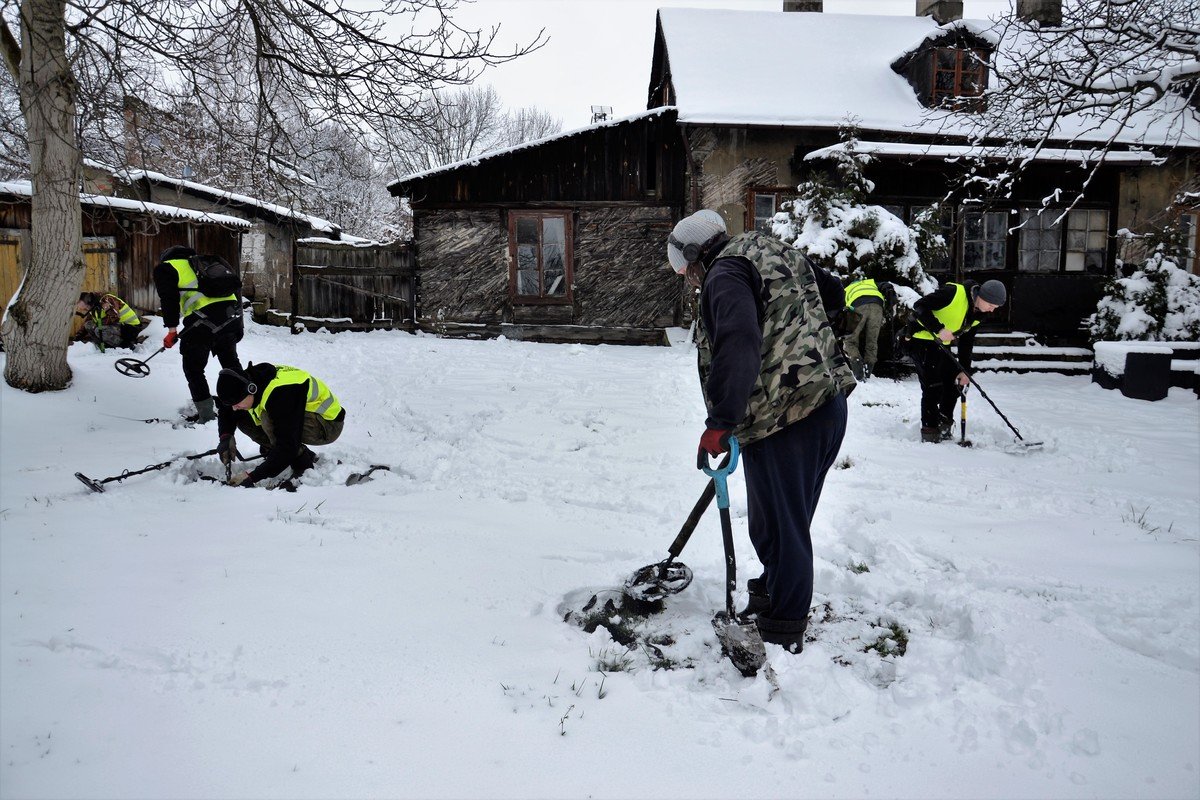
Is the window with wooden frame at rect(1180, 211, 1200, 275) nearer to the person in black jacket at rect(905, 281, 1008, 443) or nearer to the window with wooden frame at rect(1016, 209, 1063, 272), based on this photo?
the window with wooden frame at rect(1016, 209, 1063, 272)

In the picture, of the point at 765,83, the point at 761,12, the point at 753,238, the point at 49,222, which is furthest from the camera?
the point at 761,12

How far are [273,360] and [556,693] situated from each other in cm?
959

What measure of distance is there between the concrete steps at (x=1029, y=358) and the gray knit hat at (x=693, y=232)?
11.4 metres

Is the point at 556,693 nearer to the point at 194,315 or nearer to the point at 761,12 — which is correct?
the point at 194,315

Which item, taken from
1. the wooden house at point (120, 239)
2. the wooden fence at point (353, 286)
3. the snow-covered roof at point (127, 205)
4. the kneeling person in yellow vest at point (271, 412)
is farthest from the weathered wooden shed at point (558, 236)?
the kneeling person in yellow vest at point (271, 412)

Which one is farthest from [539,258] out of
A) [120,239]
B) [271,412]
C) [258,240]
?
[271,412]

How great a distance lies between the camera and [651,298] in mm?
14875

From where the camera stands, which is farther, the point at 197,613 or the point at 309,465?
the point at 309,465

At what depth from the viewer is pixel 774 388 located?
2.67m

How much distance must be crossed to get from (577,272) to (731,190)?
3.44 m

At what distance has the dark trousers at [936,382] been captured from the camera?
6852mm

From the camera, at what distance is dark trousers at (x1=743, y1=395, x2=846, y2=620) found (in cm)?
273

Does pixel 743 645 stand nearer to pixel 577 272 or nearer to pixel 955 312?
pixel 955 312

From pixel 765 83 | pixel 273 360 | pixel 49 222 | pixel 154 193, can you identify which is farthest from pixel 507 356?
pixel 154 193
